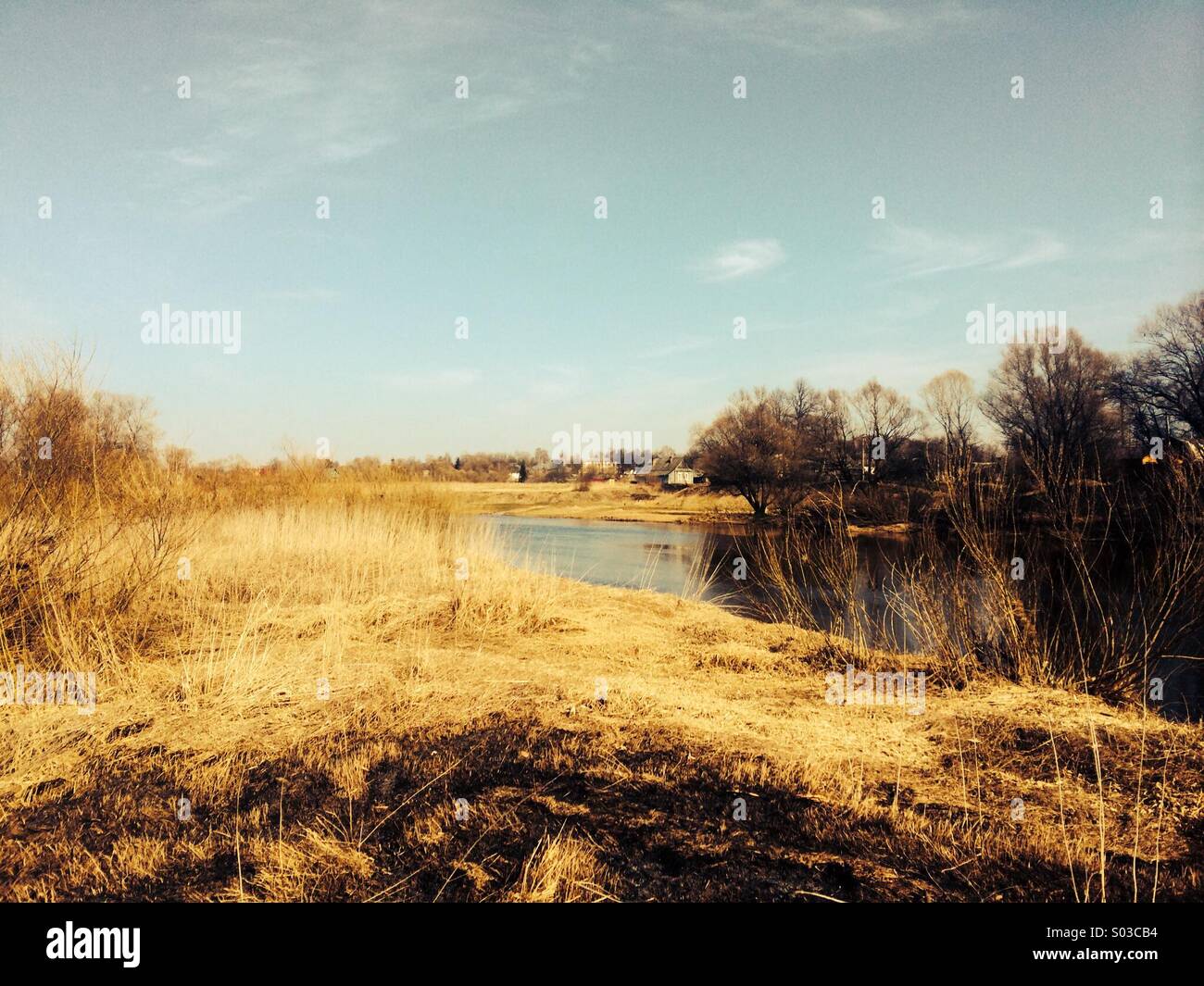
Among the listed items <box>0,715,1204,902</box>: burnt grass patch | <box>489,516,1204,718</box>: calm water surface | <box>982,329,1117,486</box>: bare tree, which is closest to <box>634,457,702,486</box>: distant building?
<box>489,516,1204,718</box>: calm water surface

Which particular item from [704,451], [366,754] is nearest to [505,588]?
[366,754]

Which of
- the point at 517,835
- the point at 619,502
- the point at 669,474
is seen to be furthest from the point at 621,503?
the point at 517,835

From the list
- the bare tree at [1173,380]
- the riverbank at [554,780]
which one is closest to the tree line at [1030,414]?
the bare tree at [1173,380]

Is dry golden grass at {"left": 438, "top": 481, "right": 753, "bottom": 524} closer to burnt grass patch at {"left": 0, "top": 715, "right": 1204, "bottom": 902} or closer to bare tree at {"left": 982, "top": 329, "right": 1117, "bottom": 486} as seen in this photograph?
bare tree at {"left": 982, "top": 329, "right": 1117, "bottom": 486}

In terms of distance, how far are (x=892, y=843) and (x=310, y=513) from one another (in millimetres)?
12476

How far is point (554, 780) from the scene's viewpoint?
4.21 meters

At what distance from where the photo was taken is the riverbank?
10.6ft

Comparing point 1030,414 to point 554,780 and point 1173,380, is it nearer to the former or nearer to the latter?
point 1173,380

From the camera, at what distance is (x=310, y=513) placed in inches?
547

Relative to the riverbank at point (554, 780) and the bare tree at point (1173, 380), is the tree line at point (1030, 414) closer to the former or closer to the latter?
the bare tree at point (1173, 380)

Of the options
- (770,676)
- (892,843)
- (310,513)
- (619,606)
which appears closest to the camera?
(892,843)

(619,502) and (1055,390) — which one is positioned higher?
(1055,390)

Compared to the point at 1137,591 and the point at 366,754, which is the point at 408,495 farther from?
the point at 1137,591

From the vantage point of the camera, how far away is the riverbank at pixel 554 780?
10.6ft
